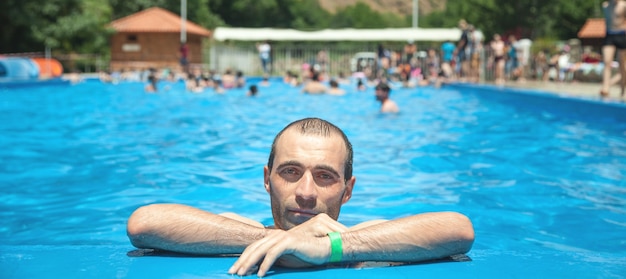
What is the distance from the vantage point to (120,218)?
15.1 feet

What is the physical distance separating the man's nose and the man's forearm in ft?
0.60

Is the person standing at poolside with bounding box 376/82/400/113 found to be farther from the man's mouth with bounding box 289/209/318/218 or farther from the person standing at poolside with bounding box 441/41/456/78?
the person standing at poolside with bounding box 441/41/456/78

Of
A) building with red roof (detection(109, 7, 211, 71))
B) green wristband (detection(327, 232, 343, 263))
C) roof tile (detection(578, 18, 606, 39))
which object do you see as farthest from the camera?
building with red roof (detection(109, 7, 211, 71))

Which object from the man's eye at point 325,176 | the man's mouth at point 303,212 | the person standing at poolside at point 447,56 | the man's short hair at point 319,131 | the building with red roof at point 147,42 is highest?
the building with red roof at point 147,42

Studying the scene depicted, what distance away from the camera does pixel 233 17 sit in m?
59.7

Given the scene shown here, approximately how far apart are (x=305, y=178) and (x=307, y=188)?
0.05 metres

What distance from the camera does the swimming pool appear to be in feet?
8.14

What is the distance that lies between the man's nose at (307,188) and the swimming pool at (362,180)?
28 centimetres

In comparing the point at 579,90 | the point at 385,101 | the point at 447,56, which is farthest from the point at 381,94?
the point at 447,56

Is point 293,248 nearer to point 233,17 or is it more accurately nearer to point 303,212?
point 303,212

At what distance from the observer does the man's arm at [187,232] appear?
98.1 inches

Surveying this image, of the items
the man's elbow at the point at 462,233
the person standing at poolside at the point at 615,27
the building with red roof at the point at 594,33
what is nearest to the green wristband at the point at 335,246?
the man's elbow at the point at 462,233

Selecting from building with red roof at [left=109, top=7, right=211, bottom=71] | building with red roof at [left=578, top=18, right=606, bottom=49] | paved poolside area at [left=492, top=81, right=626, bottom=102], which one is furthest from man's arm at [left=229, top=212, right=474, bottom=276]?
building with red roof at [left=109, top=7, right=211, bottom=71]

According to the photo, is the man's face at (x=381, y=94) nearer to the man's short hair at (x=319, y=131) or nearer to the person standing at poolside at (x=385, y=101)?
the person standing at poolside at (x=385, y=101)
